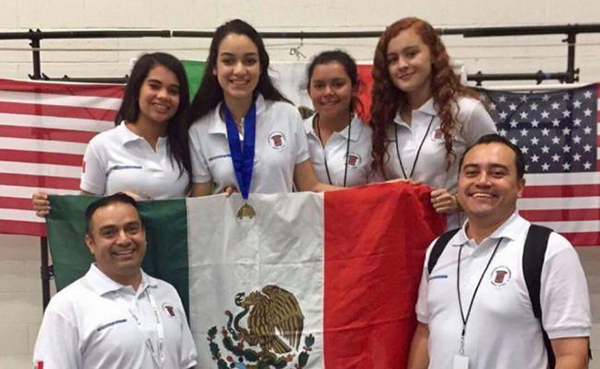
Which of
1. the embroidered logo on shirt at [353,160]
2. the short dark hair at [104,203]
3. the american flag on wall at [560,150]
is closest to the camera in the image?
the short dark hair at [104,203]

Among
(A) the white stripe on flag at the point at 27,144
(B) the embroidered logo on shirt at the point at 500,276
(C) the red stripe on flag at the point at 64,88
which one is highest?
(C) the red stripe on flag at the point at 64,88

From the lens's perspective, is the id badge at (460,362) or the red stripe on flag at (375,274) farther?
the red stripe on flag at (375,274)

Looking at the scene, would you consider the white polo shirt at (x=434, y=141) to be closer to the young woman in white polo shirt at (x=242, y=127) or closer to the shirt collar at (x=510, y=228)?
the young woman in white polo shirt at (x=242, y=127)

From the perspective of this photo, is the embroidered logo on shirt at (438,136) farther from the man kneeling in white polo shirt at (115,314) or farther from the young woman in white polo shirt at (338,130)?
the man kneeling in white polo shirt at (115,314)

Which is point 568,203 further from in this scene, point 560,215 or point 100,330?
point 100,330

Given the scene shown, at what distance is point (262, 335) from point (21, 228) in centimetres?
171

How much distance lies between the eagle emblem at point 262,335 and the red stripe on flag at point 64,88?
1.54 metres

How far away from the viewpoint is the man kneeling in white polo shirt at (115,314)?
1.83m

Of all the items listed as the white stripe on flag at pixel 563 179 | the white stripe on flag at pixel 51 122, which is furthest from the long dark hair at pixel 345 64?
the white stripe on flag at pixel 51 122

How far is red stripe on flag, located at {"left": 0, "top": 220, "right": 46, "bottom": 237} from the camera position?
321 centimetres

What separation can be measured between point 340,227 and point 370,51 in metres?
1.71

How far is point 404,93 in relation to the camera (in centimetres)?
235

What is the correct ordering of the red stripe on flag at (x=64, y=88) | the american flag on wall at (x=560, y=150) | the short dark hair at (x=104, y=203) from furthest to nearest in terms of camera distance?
the red stripe on flag at (x=64, y=88) < the american flag on wall at (x=560, y=150) < the short dark hair at (x=104, y=203)

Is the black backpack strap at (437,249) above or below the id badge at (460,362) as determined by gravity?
above
